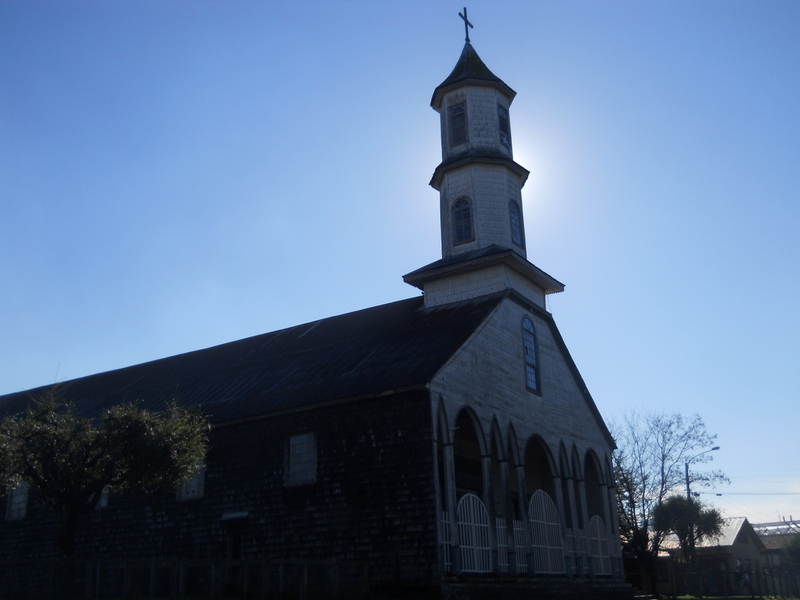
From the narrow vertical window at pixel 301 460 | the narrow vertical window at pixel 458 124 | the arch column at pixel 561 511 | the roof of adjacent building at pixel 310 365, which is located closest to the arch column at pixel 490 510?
the roof of adjacent building at pixel 310 365

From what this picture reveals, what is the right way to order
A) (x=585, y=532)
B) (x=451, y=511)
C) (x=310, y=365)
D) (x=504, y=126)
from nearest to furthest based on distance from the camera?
(x=451, y=511) < (x=585, y=532) < (x=310, y=365) < (x=504, y=126)

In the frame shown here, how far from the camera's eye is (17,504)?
1172 inches

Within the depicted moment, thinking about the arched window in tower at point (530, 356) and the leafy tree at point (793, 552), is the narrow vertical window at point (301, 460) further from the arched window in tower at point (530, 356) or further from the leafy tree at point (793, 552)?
the leafy tree at point (793, 552)

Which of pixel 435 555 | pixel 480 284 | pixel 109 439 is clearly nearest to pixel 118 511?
pixel 109 439

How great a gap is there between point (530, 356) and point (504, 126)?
9.54 meters

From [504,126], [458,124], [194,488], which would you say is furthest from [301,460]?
[504,126]

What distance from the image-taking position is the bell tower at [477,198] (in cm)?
2759

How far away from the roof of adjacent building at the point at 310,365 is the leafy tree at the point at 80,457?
5007mm

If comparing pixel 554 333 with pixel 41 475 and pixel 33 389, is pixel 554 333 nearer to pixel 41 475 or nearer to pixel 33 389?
pixel 41 475

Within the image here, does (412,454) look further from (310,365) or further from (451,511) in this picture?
(310,365)

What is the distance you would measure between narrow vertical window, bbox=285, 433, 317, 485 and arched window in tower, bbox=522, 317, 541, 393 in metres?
7.68

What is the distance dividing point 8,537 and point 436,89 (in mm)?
22977

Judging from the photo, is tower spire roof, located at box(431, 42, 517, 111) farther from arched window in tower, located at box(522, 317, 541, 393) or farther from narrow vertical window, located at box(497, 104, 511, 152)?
arched window in tower, located at box(522, 317, 541, 393)

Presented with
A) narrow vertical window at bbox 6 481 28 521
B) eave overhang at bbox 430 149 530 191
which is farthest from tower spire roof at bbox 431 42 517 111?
narrow vertical window at bbox 6 481 28 521
